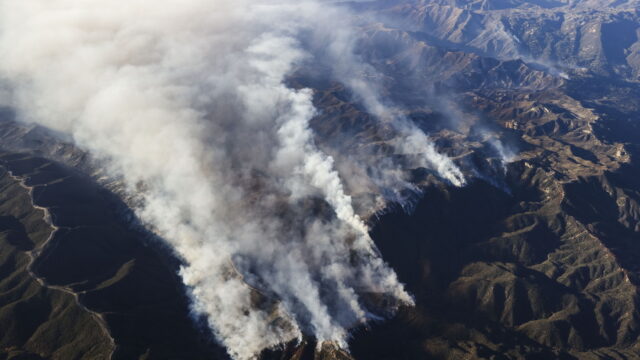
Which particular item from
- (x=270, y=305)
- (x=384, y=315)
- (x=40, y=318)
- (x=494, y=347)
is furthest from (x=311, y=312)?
(x=40, y=318)

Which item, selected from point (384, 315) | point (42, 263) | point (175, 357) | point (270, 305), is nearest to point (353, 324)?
point (384, 315)

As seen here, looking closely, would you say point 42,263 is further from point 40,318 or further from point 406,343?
point 406,343

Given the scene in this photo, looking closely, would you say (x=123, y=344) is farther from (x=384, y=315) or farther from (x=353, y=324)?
(x=384, y=315)

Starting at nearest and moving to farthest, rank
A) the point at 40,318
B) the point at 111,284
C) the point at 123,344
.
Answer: the point at 123,344
the point at 40,318
the point at 111,284

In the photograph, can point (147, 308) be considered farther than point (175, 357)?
Yes

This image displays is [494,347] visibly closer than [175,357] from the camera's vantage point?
No

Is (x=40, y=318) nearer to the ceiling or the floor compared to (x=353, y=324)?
nearer to the floor

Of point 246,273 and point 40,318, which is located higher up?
point 246,273

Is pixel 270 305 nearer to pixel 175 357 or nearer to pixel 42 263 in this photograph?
pixel 175 357

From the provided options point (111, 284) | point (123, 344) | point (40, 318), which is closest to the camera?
point (123, 344)
